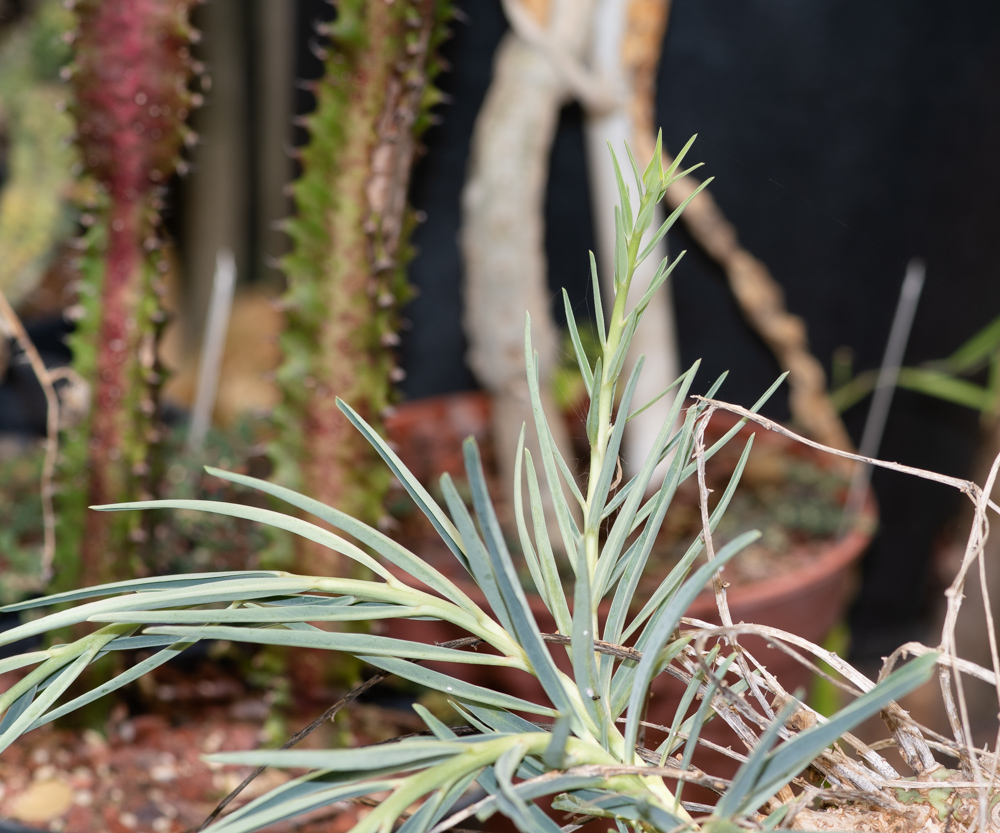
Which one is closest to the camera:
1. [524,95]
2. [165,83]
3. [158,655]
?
[158,655]

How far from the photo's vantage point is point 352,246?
613mm

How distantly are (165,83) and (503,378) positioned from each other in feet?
1.30

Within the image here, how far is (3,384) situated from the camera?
3.84ft

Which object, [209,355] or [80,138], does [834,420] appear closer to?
[209,355]

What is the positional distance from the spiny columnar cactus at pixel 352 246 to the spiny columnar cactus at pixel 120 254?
0.34 ft

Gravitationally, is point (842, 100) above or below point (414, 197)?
above

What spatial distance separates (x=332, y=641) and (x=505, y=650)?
0.18 ft

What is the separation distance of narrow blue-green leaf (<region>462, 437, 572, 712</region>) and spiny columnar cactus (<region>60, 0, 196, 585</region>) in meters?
0.49

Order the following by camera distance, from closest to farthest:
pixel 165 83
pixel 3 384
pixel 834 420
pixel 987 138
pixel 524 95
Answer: pixel 165 83 < pixel 524 95 < pixel 987 138 < pixel 834 420 < pixel 3 384

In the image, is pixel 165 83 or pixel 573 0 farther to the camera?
pixel 573 0

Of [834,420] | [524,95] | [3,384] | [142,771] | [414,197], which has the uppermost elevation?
[524,95]

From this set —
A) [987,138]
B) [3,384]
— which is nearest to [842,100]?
[987,138]

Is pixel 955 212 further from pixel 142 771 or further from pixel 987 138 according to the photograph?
pixel 142 771

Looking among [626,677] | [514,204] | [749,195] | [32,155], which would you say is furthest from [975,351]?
[32,155]
